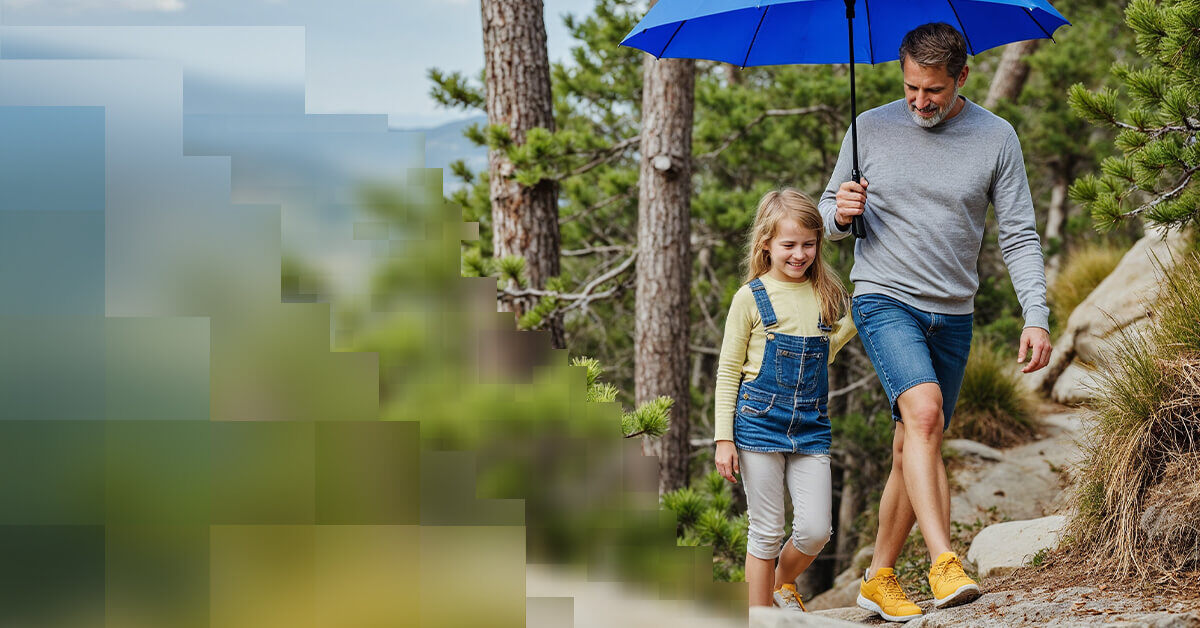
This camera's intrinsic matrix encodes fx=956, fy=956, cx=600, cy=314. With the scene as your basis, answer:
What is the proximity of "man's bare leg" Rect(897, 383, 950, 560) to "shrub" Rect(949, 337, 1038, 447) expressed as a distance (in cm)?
491

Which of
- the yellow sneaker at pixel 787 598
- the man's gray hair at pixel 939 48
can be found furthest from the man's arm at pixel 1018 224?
the yellow sneaker at pixel 787 598

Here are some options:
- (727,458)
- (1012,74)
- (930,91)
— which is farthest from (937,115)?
(1012,74)

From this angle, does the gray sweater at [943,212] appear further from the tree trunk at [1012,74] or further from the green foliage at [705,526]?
→ the tree trunk at [1012,74]

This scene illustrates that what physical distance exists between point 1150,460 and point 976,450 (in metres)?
3.90

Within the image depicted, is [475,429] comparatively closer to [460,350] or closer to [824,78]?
[460,350]

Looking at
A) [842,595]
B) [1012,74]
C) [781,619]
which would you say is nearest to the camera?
[781,619]

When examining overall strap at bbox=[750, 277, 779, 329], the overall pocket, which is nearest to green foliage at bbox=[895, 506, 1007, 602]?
the overall pocket

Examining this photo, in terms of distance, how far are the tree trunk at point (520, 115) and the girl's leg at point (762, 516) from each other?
350 cm

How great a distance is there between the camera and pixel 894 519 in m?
3.31

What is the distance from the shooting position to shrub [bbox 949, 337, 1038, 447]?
7.60 metres

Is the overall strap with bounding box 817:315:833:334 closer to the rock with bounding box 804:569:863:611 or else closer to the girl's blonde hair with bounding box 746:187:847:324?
the girl's blonde hair with bounding box 746:187:847:324

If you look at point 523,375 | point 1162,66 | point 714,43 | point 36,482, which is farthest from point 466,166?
point 36,482

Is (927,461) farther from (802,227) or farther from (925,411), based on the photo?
(802,227)

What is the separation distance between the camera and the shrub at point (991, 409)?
7602mm
